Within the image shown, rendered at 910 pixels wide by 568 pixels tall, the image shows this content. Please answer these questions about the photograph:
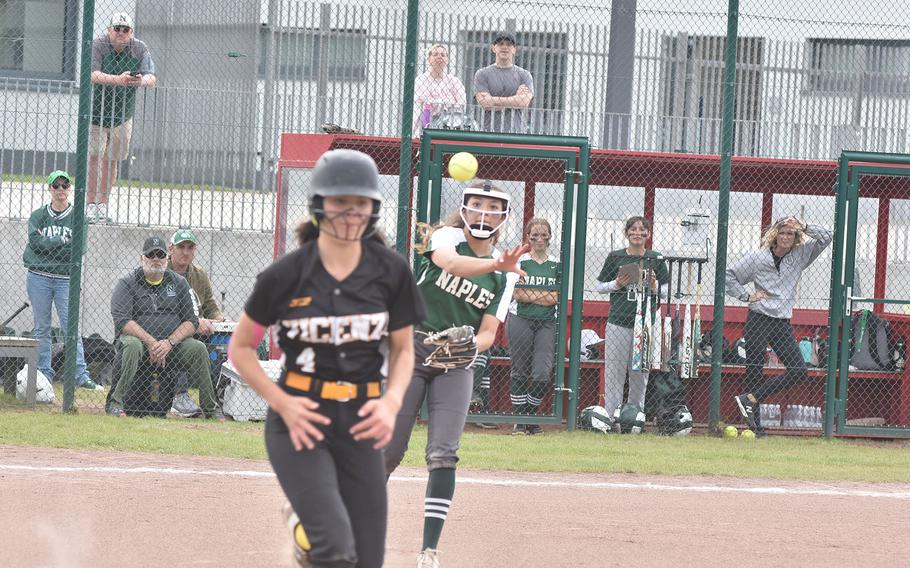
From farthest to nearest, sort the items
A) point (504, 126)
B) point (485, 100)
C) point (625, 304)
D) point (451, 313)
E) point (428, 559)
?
point (504, 126), point (485, 100), point (625, 304), point (451, 313), point (428, 559)

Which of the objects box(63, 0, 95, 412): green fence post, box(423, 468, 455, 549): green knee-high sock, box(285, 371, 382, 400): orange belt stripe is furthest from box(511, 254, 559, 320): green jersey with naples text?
box(285, 371, 382, 400): orange belt stripe

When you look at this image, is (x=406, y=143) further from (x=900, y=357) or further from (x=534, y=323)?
(x=900, y=357)

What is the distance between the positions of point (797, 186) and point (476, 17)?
3.72 metres

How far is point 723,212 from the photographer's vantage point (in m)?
11.5

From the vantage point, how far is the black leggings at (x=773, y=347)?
11273mm

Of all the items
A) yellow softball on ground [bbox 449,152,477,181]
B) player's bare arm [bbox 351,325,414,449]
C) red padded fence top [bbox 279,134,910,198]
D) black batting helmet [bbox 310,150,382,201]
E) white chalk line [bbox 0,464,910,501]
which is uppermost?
red padded fence top [bbox 279,134,910,198]

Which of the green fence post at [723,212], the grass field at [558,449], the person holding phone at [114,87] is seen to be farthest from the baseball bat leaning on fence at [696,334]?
the person holding phone at [114,87]

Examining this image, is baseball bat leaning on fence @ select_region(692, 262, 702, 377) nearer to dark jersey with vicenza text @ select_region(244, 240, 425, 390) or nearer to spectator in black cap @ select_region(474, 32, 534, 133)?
spectator in black cap @ select_region(474, 32, 534, 133)

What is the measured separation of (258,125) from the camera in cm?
1251

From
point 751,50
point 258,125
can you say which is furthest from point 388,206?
point 751,50

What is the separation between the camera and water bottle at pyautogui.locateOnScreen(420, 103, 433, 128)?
11914 millimetres

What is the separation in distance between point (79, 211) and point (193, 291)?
116 centimetres

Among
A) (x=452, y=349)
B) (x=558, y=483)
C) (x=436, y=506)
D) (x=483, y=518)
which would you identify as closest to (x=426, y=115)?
(x=558, y=483)

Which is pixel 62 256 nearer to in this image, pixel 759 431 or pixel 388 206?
pixel 388 206
